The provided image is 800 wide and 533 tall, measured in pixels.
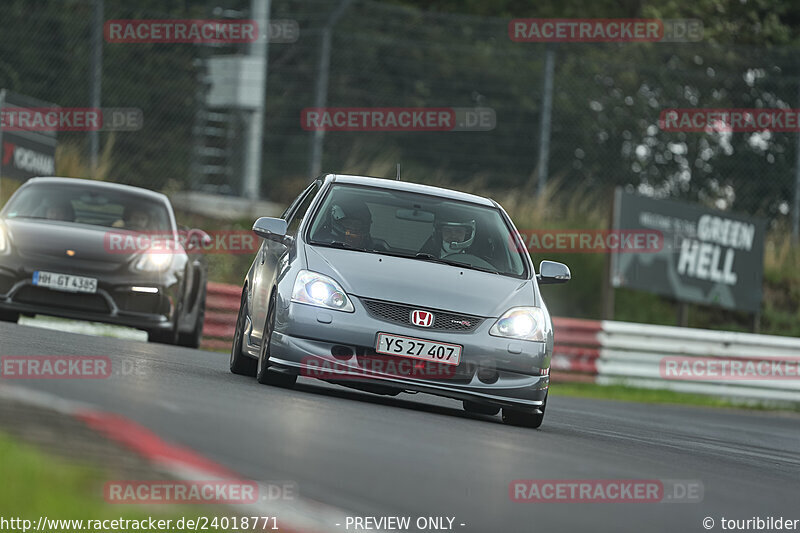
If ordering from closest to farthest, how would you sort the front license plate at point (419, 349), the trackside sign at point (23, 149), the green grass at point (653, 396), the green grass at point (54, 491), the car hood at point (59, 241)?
the green grass at point (54, 491) < the front license plate at point (419, 349) < the car hood at point (59, 241) < the green grass at point (653, 396) < the trackside sign at point (23, 149)

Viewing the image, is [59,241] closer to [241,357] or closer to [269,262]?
[241,357]

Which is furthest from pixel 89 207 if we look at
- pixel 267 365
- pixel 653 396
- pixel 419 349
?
pixel 653 396

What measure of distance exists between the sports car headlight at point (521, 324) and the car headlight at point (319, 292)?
3.03 feet

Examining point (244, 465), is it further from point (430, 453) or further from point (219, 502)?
point (430, 453)

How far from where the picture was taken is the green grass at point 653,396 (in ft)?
60.6

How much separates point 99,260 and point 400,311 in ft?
15.9

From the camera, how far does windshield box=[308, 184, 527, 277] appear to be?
33.2 ft

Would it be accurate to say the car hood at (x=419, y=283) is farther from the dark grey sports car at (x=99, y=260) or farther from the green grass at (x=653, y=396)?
the green grass at (x=653, y=396)

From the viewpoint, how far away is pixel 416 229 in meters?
10.4

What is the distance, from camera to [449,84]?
25.2 m

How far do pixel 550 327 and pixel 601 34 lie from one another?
71.4 ft

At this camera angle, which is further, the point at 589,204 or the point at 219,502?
the point at 589,204

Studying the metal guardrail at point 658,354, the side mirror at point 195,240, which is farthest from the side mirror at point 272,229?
the metal guardrail at point 658,354

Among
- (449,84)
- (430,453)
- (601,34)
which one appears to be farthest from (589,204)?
(430,453)
